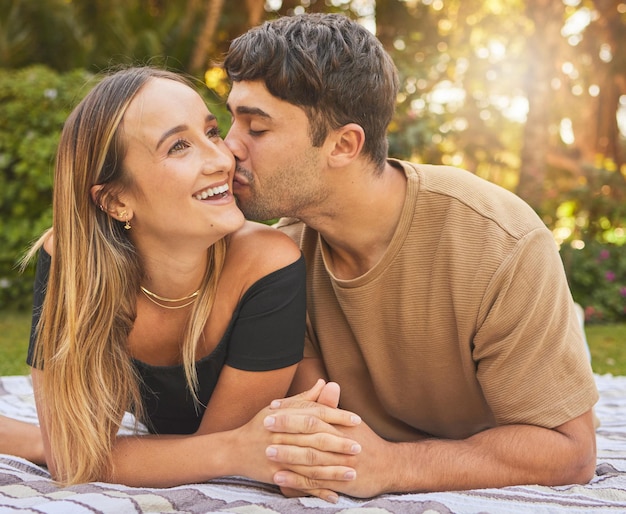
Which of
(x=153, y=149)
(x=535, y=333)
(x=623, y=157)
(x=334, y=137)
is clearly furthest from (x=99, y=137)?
(x=623, y=157)

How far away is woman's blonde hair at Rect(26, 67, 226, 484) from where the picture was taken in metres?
2.79

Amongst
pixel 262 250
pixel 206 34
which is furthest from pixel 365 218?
pixel 206 34

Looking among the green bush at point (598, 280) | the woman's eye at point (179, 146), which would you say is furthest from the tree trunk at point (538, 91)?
the woman's eye at point (179, 146)

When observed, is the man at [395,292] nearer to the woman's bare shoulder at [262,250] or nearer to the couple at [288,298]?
the couple at [288,298]

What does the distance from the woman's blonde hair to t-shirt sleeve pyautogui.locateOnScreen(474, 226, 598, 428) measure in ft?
3.55

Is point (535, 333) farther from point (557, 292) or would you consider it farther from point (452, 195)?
point (452, 195)

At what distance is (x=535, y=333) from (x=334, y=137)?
43.1 inches

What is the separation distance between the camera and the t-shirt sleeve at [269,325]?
285 centimetres

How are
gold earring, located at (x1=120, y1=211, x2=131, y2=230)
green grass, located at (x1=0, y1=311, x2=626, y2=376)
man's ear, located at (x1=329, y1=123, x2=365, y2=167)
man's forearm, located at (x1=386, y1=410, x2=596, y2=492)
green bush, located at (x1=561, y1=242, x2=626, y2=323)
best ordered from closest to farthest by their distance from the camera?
man's forearm, located at (x1=386, y1=410, x2=596, y2=492)
gold earring, located at (x1=120, y1=211, x2=131, y2=230)
man's ear, located at (x1=329, y1=123, x2=365, y2=167)
green grass, located at (x1=0, y1=311, x2=626, y2=376)
green bush, located at (x1=561, y1=242, x2=626, y2=323)

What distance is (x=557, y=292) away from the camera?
284cm

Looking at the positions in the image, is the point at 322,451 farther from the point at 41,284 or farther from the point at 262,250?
the point at 41,284

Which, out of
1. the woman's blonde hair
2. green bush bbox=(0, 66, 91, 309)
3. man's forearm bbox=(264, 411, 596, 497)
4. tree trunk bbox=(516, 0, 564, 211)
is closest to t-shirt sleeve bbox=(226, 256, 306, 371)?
the woman's blonde hair

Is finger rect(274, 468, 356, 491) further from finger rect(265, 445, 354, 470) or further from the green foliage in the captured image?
the green foliage

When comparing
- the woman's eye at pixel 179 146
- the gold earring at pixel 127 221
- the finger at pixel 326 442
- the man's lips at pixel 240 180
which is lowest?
the finger at pixel 326 442
